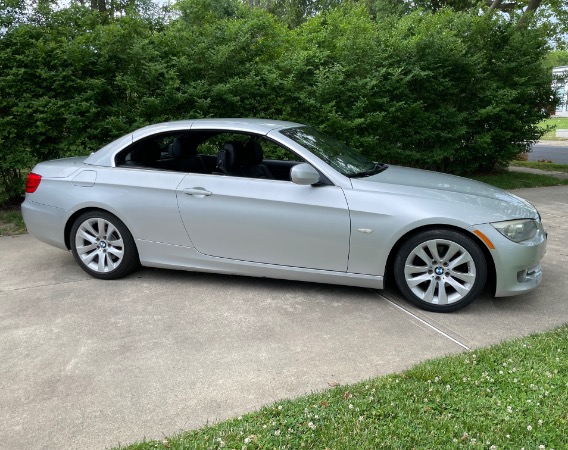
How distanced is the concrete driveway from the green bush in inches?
116

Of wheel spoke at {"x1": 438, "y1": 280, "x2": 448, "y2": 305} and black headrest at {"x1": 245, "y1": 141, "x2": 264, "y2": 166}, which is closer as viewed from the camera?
wheel spoke at {"x1": 438, "y1": 280, "x2": 448, "y2": 305}

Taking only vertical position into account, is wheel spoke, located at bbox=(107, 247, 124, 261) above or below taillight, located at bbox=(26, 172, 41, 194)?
below

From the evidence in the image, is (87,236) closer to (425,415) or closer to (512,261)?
(425,415)

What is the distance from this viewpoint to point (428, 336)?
3824 mm

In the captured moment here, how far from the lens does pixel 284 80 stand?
26.7 ft

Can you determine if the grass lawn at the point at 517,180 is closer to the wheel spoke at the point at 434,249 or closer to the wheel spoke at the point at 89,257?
the wheel spoke at the point at 434,249

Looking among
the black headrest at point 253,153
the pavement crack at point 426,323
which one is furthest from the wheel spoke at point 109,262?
the pavement crack at point 426,323

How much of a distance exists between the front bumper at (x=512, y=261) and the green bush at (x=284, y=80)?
461 centimetres

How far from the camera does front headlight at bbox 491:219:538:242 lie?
4039 millimetres

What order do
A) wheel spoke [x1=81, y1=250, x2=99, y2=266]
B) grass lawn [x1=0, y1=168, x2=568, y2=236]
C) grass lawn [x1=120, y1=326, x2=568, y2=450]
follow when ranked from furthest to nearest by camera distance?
grass lawn [x1=0, y1=168, x2=568, y2=236]
wheel spoke [x1=81, y1=250, x2=99, y2=266]
grass lawn [x1=120, y1=326, x2=568, y2=450]

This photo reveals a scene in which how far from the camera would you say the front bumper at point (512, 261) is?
13.2 feet

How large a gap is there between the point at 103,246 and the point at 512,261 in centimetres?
363

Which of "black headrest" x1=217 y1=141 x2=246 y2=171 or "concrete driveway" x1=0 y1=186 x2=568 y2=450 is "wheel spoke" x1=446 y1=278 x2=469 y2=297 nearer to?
"concrete driveway" x1=0 y1=186 x2=568 y2=450

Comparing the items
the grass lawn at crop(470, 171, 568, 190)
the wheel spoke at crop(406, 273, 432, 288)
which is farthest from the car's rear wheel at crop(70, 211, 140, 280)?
the grass lawn at crop(470, 171, 568, 190)
